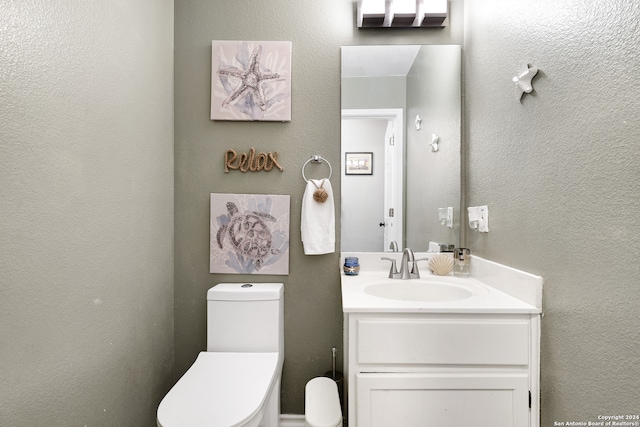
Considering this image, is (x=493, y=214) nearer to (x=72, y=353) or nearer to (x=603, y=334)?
(x=603, y=334)

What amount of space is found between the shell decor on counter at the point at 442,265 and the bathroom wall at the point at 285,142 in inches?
19.4

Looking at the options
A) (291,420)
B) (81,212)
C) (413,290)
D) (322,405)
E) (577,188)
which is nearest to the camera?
(577,188)

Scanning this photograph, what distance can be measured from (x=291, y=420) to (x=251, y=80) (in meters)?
1.74

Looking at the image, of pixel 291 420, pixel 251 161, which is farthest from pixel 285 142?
pixel 291 420

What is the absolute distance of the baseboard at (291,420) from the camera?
1.66 meters

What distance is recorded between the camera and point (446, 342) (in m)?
1.05

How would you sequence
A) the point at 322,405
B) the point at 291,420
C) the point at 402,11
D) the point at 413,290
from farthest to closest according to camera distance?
the point at 291,420 → the point at 402,11 → the point at 413,290 → the point at 322,405

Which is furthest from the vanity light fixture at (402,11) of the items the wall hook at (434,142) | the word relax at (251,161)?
the word relax at (251,161)

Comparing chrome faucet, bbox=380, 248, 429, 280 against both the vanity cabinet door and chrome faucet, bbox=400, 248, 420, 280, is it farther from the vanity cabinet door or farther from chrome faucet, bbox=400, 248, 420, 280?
the vanity cabinet door

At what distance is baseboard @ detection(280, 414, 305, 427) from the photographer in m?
1.66

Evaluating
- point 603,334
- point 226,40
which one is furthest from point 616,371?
point 226,40

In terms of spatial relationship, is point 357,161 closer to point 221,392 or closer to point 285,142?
point 285,142

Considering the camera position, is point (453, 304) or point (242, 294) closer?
point (453, 304)

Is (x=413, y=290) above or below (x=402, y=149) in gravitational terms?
below
